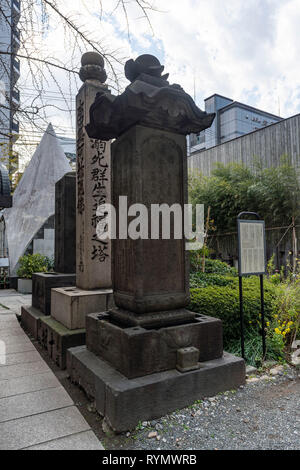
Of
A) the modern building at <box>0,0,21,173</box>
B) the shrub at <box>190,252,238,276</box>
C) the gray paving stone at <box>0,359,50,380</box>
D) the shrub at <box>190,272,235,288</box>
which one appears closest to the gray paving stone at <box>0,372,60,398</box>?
the gray paving stone at <box>0,359,50,380</box>

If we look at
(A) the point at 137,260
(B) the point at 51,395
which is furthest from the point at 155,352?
(B) the point at 51,395

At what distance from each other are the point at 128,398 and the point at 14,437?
796mm

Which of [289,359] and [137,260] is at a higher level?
[137,260]

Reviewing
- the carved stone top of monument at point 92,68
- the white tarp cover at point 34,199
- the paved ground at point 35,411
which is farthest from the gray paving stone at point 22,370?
the white tarp cover at point 34,199

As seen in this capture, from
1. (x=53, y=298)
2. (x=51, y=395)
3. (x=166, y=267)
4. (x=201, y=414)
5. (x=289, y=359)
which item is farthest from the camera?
(x=53, y=298)

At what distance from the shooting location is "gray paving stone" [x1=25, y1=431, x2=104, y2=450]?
6.03 ft

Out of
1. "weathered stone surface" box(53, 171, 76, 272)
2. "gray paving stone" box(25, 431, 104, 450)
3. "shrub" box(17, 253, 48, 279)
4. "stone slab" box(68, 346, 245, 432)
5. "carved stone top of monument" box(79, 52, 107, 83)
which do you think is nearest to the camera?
"gray paving stone" box(25, 431, 104, 450)

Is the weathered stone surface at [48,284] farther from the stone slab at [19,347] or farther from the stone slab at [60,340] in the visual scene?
the stone slab at [60,340]

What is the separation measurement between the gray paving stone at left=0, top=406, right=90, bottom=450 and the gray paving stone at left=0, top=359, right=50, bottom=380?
948 mm

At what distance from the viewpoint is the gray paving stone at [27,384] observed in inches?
105

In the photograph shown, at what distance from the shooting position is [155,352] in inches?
93.3

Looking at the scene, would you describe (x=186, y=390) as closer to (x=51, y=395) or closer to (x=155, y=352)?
(x=155, y=352)

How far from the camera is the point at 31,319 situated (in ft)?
15.5

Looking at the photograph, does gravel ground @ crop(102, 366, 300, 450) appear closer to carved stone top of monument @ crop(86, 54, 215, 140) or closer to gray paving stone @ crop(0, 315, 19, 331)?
carved stone top of monument @ crop(86, 54, 215, 140)
